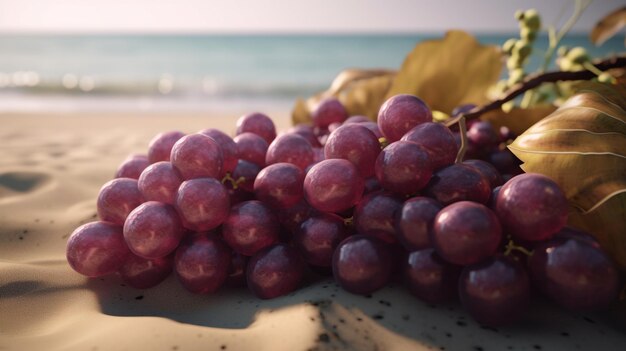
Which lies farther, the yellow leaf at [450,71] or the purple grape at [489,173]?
the yellow leaf at [450,71]

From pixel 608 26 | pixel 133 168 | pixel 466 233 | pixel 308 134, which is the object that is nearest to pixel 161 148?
pixel 133 168

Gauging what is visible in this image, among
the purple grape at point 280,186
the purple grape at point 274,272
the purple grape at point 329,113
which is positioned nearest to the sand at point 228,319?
the purple grape at point 274,272

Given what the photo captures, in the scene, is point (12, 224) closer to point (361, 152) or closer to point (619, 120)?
point (361, 152)

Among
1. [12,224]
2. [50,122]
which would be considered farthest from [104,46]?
[12,224]

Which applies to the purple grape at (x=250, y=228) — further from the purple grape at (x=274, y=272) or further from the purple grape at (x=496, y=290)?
the purple grape at (x=496, y=290)

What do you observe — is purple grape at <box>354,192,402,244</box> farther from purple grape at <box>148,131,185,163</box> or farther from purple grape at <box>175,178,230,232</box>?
purple grape at <box>148,131,185,163</box>

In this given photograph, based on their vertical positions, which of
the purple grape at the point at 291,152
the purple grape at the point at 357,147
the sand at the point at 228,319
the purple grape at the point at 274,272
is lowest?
the sand at the point at 228,319
